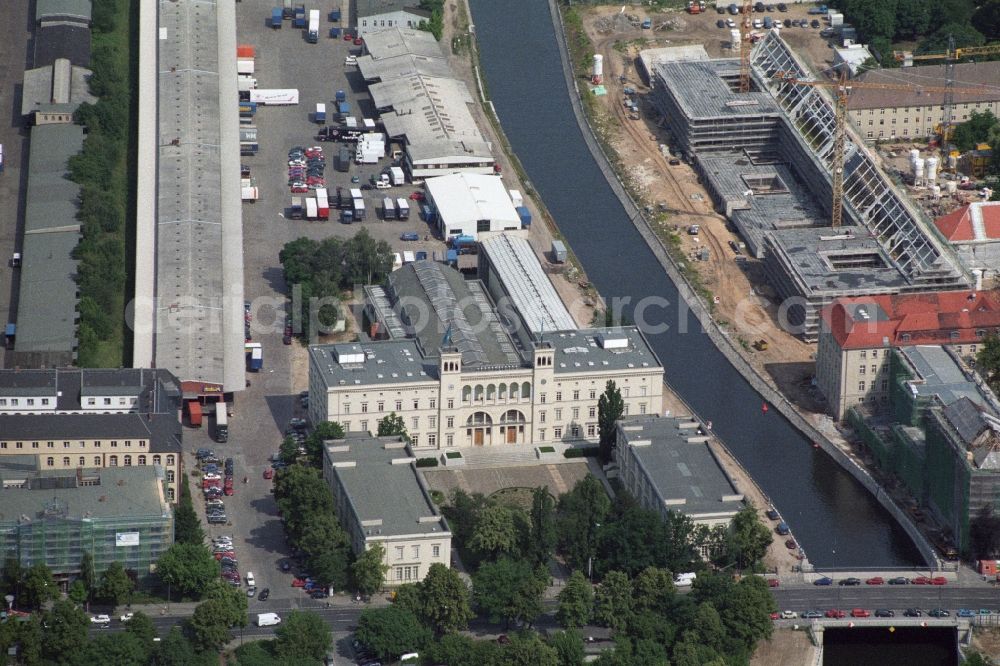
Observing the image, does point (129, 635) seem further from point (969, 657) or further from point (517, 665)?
point (969, 657)

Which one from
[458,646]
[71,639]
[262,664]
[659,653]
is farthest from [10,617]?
[659,653]

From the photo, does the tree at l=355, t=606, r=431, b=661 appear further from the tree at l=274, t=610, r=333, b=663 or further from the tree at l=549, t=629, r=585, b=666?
the tree at l=549, t=629, r=585, b=666

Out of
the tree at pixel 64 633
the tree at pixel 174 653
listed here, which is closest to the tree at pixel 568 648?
the tree at pixel 174 653

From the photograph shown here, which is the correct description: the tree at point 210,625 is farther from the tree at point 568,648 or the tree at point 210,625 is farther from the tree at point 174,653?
the tree at point 568,648

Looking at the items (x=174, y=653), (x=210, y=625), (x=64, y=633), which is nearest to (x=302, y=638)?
(x=210, y=625)

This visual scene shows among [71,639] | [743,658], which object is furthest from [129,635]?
[743,658]

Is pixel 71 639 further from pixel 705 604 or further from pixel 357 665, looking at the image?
pixel 705 604

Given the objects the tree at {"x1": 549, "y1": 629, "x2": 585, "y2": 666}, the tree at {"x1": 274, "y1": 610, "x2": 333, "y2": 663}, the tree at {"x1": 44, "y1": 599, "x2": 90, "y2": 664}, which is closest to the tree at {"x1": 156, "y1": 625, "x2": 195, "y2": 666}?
the tree at {"x1": 44, "y1": 599, "x2": 90, "y2": 664}
